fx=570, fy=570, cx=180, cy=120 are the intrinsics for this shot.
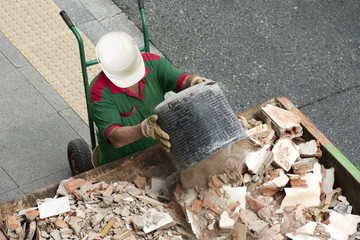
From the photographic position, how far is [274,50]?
21.0 feet

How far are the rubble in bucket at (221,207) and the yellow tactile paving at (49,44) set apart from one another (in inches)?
75.1

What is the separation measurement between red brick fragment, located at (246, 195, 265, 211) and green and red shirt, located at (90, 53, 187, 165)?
2.72ft

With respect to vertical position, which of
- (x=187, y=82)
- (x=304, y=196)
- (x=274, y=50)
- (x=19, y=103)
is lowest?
(x=274, y=50)

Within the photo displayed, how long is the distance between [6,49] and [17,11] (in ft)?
2.08

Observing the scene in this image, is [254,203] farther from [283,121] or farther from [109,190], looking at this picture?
[109,190]

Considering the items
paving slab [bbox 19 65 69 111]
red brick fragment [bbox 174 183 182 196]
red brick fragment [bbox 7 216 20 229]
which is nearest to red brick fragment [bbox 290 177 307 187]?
red brick fragment [bbox 174 183 182 196]

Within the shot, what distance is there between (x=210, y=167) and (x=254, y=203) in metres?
0.38

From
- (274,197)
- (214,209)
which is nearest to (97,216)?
(214,209)

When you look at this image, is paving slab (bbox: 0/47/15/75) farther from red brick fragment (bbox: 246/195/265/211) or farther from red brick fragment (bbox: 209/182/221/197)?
red brick fragment (bbox: 246/195/265/211)

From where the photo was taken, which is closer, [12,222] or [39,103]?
[12,222]

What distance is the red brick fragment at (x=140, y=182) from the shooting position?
3.95 meters

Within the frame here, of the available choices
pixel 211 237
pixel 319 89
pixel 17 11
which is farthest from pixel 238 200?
pixel 17 11

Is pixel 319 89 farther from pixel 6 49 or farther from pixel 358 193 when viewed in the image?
pixel 6 49

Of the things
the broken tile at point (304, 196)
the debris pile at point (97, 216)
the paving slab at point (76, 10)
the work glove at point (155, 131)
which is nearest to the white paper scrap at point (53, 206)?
the debris pile at point (97, 216)
